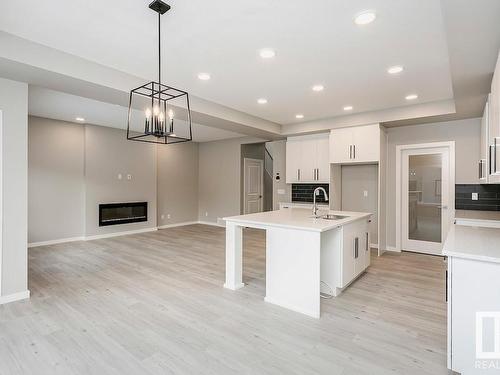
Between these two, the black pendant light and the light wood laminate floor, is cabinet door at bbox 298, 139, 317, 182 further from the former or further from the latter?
the black pendant light

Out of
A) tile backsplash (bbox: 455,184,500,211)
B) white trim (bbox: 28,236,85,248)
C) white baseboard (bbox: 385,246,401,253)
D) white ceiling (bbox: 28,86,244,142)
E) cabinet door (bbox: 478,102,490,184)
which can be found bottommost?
white baseboard (bbox: 385,246,401,253)

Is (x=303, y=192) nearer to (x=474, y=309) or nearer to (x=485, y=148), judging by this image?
(x=485, y=148)

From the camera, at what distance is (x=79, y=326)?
252cm

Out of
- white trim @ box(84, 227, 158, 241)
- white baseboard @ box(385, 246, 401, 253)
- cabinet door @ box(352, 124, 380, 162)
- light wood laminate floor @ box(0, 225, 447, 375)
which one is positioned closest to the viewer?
light wood laminate floor @ box(0, 225, 447, 375)

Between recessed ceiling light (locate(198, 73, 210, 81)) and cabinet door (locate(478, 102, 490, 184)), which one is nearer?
cabinet door (locate(478, 102, 490, 184))

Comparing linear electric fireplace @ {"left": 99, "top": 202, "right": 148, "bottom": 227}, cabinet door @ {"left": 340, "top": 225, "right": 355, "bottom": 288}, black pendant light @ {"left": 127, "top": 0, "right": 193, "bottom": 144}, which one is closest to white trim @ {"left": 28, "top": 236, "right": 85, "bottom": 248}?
linear electric fireplace @ {"left": 99, "top": 202, "right": 148, "bottom": 227}

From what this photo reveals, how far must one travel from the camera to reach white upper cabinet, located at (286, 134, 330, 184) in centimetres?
589

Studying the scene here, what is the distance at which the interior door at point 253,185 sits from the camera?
8109 mm

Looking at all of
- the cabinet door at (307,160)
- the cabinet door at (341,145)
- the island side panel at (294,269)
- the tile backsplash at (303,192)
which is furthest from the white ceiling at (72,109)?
the island side panel at (294,269)

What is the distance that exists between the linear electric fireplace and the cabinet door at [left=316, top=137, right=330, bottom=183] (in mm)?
4529

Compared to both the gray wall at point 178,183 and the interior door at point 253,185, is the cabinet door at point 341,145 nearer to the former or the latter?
the interior door at point 253,185

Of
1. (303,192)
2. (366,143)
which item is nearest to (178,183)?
(303,192)

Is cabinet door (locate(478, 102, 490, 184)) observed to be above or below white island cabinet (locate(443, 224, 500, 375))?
above

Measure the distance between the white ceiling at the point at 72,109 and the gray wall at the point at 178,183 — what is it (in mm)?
1765
